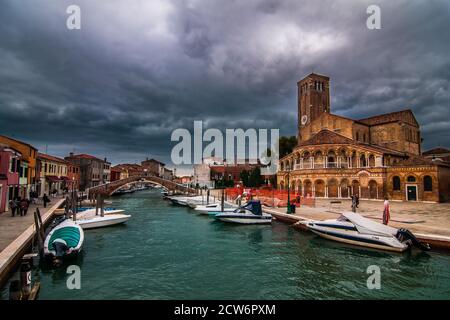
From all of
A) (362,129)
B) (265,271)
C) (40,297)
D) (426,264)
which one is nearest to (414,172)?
(362,129)

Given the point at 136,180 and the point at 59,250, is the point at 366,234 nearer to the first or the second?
the point at 59,250

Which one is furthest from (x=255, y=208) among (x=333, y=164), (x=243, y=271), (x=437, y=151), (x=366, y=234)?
(x=437, y=151)

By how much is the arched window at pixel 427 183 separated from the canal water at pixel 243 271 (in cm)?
2224

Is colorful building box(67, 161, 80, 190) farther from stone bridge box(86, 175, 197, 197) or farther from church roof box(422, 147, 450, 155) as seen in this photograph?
church roof box(422, 147, 450, 155)

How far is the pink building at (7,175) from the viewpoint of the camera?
19.0m

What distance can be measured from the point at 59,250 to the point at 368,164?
114 feet

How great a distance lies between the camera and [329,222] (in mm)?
15164

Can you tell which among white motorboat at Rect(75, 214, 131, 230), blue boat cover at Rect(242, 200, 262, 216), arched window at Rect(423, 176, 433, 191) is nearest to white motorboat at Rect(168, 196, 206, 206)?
blue boat cover at Rect(242, 200, 262, 216)

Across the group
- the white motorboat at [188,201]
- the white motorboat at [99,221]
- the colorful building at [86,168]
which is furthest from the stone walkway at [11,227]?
the colorful building at [86,168]

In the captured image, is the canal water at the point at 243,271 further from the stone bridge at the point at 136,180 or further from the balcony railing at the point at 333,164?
the stone bridge at the point at 136,180

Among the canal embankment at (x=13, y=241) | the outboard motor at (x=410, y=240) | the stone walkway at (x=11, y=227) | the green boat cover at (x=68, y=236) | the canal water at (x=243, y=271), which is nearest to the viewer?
the canal water at (x=243, y=271)

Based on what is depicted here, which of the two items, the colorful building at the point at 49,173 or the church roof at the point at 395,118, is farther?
the church roof at the point at 395,118
